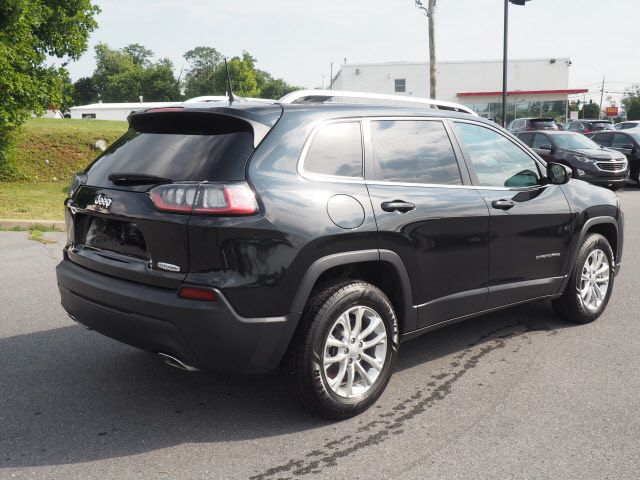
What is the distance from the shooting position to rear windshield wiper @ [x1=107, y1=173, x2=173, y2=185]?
337 centimetres

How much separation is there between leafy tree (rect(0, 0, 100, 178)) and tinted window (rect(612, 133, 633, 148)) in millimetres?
15320

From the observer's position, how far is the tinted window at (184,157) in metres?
3.26

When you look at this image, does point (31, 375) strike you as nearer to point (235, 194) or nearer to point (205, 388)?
point (205, 388)

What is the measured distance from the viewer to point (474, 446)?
3254mm

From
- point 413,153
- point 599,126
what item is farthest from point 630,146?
point 413,153

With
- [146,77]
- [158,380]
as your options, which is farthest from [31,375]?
[146,77]

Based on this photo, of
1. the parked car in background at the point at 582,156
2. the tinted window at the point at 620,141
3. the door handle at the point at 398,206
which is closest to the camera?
the door handle at the point at 398,206

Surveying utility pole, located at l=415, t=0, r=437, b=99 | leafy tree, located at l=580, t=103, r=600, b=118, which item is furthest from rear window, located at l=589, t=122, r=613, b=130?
leafy tree, located at l=580, t=103, r=600, b=118

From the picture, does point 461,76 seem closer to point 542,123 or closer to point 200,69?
point 542,123

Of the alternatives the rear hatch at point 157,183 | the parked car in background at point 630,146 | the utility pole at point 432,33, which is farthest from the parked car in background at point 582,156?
the rear hatch at point 157,183

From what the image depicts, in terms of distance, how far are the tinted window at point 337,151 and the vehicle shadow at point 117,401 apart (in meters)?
1.34

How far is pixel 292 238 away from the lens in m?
3.23

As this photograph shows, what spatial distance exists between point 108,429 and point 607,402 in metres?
2.83

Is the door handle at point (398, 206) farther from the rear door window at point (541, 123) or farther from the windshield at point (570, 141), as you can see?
the rear door window at point (541, 123)
